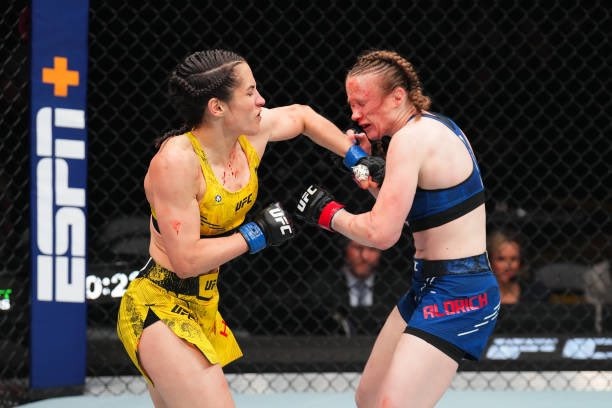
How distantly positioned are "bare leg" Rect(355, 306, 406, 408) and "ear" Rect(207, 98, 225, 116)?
70 cm

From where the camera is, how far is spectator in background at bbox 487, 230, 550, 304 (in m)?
4.42

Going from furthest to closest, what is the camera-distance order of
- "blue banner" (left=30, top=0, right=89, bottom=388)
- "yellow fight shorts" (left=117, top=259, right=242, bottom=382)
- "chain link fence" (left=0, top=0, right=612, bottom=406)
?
"chain link fence" (left=0, top=0, right=612, bottom=406) → "blue banner" (left=30, top=0, right=89, bottom=388) → "yellow fight shorts" (left=117, top=259, right=242, bottom=382)

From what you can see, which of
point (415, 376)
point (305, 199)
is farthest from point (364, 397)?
point (305, 199)

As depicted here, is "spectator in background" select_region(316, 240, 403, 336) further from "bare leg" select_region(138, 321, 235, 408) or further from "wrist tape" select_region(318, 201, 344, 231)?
"bare leg" select_region(138, 321, 235, 408)

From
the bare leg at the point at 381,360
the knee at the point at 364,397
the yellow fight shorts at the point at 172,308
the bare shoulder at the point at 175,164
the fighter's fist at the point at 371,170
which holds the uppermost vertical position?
the bare shoulder at the point at 175,164

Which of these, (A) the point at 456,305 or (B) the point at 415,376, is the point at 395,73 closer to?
(A) the point at 456,305

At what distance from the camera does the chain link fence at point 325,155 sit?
4066mm

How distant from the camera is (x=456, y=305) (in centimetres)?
236

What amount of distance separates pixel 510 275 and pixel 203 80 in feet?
7.99

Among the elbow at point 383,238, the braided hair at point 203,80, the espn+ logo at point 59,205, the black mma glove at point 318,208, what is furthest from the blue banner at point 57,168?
the elbow at point 383,238

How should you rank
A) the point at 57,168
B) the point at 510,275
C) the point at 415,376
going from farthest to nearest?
the point at 510,275 → the point at 57,168 → the point at 415,376

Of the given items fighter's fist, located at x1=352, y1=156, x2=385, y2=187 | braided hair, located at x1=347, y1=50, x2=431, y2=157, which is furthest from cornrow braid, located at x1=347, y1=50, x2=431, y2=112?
fighter's fist, located at x1=352, y1=156, x2=385, y2=187

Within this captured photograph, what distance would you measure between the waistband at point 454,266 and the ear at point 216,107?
628 millimetres

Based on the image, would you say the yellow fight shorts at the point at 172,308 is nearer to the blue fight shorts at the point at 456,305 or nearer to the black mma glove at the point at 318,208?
the black mma glove at the point at 318,208
